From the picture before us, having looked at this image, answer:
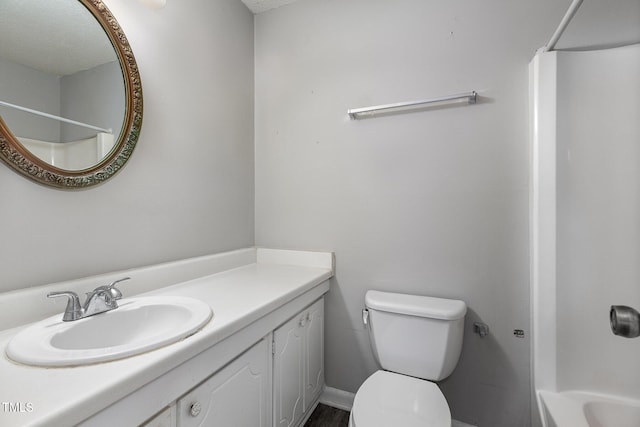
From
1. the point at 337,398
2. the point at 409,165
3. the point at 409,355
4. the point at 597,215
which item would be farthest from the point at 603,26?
the point at 337,398

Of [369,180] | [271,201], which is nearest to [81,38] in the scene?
[271,201]

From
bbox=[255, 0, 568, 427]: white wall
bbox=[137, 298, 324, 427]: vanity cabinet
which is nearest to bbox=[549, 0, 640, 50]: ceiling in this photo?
bbox=[255, 0, 568, 427]: white wall

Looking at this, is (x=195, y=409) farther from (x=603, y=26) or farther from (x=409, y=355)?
(x=603, y=26)

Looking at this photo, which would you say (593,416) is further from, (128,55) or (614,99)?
(128,55)

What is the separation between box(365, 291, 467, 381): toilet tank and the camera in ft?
4.10

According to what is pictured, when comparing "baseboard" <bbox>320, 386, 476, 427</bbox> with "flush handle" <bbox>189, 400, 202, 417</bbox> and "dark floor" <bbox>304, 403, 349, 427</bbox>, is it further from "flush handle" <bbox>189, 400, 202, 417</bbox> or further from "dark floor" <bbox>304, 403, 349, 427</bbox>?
"flush handle" <bbox>189, 400, 202, 417</bbox>

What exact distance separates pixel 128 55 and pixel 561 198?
1876 millimetres

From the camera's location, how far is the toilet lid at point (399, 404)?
3.24ft

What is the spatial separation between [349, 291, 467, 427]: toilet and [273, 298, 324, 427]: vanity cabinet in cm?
32

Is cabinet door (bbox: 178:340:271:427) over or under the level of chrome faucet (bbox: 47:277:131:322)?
under

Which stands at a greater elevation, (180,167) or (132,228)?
(180,167)

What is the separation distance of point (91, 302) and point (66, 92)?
0.75 metres

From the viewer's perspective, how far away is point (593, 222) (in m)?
1.12

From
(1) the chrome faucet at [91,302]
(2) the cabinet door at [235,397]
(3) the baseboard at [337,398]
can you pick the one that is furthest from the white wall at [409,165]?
(1) the chrome faucet at [91,302]
